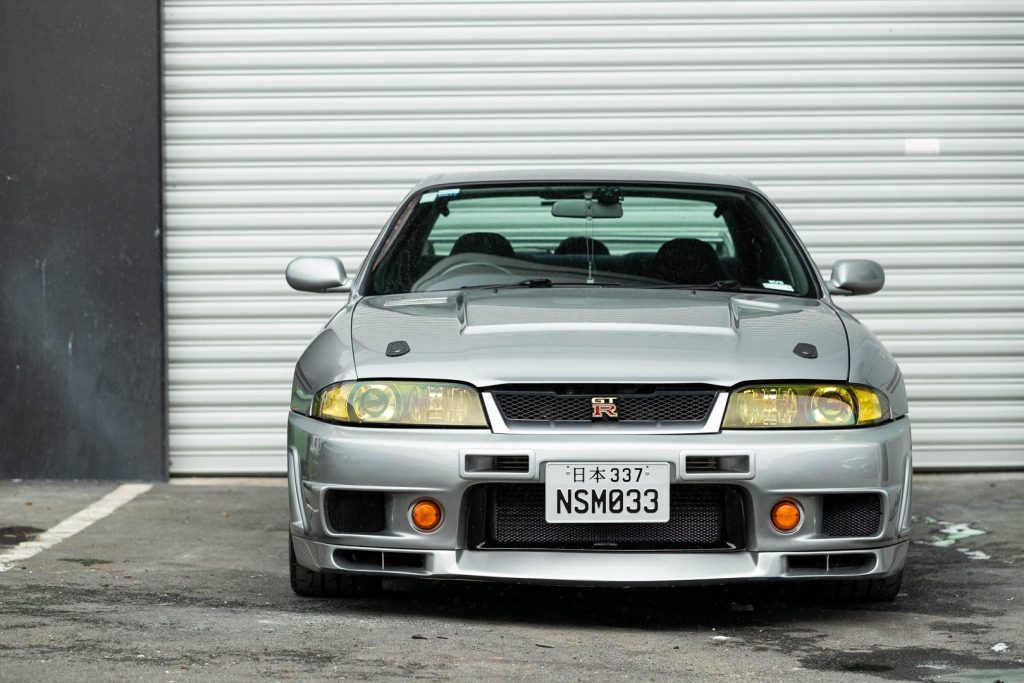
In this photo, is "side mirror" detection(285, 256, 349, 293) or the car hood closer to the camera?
the car hood

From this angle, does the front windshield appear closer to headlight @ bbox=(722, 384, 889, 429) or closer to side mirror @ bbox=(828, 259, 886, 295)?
side mirror @ bbox=(828, 259, 886, 295)

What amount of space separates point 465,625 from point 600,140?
4.37 metres

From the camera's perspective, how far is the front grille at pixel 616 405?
178 inches

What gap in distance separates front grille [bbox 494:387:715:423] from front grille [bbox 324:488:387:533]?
444mm

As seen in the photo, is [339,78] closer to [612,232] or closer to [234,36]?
[234,36]

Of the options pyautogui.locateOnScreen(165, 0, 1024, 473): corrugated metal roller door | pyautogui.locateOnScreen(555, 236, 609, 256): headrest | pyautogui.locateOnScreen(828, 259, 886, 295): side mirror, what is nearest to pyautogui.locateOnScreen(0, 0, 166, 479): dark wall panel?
pyautogui.locateOnScreen(165, 0, 1024, 473): corrugated metal roller door

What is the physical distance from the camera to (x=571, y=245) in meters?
5.70

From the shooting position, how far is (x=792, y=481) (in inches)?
176

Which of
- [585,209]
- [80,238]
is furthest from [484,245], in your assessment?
[80,238]

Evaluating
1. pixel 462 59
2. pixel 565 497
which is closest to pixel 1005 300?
pixel 462 59

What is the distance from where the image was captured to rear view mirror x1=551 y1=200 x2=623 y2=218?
19.1 ft

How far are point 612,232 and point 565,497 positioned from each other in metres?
1.85

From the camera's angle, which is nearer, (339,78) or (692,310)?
(692,310)

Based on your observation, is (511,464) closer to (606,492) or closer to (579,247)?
(606,492)
